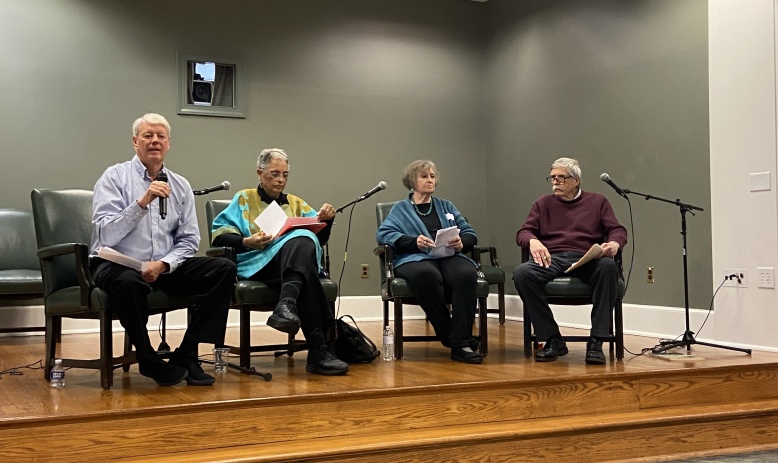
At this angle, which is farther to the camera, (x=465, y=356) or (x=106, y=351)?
(x=465, y=356)

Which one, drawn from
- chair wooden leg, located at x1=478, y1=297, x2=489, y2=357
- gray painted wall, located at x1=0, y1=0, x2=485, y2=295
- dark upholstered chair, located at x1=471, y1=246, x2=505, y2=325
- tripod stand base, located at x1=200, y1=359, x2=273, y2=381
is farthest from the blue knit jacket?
gray painted wall, located at x1=0, y1=0, x2=485, y2=295

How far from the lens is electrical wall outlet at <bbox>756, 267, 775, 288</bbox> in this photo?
14.7 ft

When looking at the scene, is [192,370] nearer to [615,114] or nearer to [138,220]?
[138,220]

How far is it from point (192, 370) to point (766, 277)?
3.09 metres

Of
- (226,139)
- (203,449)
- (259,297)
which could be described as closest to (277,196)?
(259,297)

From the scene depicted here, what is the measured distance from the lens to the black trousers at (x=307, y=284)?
360cm

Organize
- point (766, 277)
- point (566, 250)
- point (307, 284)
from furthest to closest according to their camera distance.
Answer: point (766, 277), point (566, 250), point (307, 284)

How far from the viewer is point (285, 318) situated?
3.39 meters

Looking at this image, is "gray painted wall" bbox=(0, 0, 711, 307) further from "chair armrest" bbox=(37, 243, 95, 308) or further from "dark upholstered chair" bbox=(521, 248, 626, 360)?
"chair armrest" bbox=(37, 243, 95, 308)

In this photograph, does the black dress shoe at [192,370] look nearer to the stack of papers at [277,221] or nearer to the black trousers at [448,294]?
the stack of papers at [277,221]

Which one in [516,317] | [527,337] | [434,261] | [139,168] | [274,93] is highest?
[274,93]

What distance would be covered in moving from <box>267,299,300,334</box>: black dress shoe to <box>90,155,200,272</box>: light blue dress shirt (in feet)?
1.42

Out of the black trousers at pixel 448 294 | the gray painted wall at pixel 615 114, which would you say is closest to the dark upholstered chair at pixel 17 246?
the black trousers at pixel 448 294

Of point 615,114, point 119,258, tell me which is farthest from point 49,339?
point 615,114
